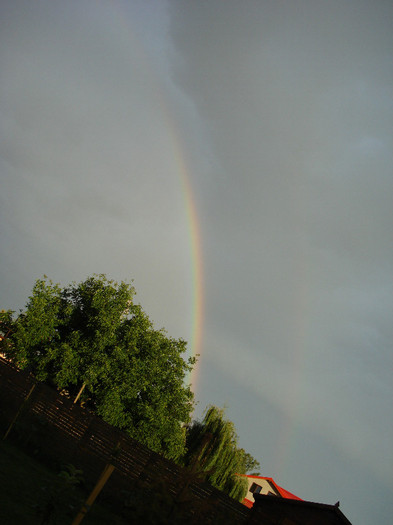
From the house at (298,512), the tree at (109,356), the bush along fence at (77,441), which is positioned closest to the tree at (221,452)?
the tree at (109,356)

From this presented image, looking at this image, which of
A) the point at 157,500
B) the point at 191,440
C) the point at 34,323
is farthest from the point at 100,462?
the point at 191,440

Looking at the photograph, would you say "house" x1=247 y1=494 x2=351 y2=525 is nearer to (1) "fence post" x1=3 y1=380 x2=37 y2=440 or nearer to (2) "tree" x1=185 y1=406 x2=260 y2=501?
(1) "fence post" x1=3 y1=380 x2=37 y2=440

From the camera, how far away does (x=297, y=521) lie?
43.8 ft

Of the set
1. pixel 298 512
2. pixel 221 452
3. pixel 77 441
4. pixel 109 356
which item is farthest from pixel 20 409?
pixel 221 452

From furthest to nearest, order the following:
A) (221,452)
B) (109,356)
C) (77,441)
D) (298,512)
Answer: (221,452) → (109,356) → (298,512) → (77,441)

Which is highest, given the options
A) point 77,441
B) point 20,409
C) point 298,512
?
point 298,512

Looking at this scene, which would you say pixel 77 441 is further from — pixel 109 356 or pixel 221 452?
pixel 221 452

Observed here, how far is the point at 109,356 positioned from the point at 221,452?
12.8 meters

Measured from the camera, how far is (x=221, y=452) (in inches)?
1201

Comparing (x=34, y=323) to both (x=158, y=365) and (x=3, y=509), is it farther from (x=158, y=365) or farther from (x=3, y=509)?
(x=3, y=509)

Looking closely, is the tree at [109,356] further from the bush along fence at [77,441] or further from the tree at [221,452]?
the bush along fence at [77,441]

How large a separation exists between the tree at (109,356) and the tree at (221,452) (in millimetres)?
4601

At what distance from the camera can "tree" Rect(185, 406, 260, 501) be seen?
A: 29.5 m

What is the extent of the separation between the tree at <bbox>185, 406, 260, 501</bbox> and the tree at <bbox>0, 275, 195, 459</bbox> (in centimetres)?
460
